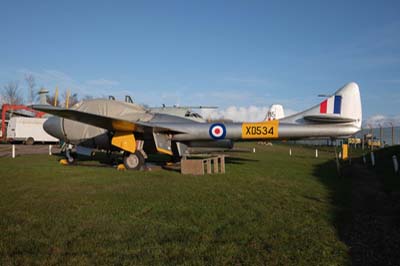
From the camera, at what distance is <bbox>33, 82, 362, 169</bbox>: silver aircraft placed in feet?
38.2

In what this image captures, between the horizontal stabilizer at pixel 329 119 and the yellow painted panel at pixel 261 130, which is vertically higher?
the horizontal stabilizer at pixel 329 119

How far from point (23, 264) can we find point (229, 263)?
2.37 meters

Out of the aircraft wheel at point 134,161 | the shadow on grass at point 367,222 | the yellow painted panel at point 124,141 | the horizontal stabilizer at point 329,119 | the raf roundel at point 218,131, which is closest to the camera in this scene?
the shadow on grass at point 367,222

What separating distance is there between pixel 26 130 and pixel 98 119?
29434mm

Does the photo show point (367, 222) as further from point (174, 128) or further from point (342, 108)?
point (174, 128)

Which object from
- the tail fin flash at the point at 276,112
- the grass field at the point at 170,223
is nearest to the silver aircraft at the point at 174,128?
the grass field at the point at 170,223

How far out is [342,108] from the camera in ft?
38.4

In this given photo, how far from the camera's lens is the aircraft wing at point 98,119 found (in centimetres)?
1023

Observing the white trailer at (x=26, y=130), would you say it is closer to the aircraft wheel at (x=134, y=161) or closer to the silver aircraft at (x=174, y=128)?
the silver aircraft at (x=174, y=128)

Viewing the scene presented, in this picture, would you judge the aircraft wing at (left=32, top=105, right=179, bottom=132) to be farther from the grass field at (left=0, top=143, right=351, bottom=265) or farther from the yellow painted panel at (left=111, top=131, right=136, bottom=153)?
the grass field at (left=0, top=143, right=351, bottom=265)

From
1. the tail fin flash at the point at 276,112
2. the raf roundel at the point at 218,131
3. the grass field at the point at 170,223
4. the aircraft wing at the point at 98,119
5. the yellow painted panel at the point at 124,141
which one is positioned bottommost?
the grass field at the point at 170,223

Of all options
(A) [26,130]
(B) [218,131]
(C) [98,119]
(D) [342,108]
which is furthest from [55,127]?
(A) [26,130]

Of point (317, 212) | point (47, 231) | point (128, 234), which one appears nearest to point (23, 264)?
point (47, 231)

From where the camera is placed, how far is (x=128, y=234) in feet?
14.2
